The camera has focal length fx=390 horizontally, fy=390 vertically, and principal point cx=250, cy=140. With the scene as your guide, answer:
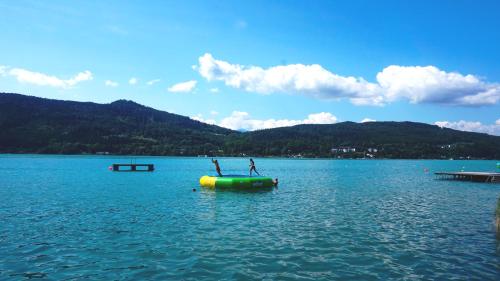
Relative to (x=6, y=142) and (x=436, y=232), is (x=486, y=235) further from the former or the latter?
(x=6, y=142)

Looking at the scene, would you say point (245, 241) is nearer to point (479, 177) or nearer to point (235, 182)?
point (235, 182)

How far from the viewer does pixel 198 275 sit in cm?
1146

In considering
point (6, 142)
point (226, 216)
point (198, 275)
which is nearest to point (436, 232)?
point (226, 216)

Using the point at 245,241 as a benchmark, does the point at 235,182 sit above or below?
above

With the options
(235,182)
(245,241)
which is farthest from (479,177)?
(245,241)

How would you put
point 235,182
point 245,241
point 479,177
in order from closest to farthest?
point 245,241
point 235,182
point 479,177

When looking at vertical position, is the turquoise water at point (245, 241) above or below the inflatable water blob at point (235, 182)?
below

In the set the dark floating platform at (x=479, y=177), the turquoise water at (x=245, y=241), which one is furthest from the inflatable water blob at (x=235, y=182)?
the dark floating platform at (x=479, y=177)

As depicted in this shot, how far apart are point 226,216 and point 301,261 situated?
9.32 m

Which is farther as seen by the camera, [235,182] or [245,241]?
[235,182]

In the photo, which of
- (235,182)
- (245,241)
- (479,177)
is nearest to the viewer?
(245,241)

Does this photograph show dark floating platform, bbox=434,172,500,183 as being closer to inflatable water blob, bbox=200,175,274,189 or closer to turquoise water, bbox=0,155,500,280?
turquoise water, bbox=0,155,500,280

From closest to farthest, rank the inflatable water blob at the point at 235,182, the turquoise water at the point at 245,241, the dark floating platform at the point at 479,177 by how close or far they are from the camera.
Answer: the turquoise water at the point at 245,241 → the inflatable water blob at the point at 235,182 → the dark floating platform at the point at 479,177

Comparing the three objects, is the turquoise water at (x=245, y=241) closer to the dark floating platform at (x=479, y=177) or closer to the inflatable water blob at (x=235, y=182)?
the inflatable water blob at (x=235, y=182)
